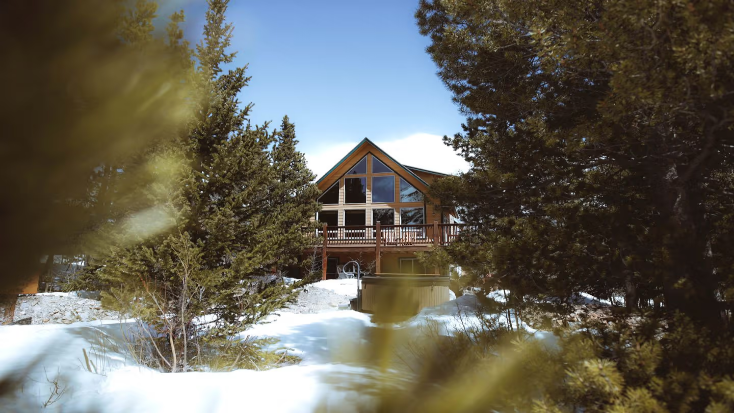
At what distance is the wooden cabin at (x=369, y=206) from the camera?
69.8ft

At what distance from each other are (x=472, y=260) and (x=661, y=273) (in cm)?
271

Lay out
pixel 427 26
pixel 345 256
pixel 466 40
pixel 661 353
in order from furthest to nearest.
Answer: pixel 345 256 → pixel 427 26 → pixel 466 40 → pixel 661 353

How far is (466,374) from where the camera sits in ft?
16.6

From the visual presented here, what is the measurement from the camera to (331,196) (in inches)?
933

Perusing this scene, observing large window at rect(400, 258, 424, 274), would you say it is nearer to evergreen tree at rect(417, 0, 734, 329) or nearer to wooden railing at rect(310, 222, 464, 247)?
wooden railing at rect(310, 222, 464, 247)

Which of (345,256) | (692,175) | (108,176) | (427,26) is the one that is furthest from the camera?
(345,256)

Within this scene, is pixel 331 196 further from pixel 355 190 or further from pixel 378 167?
pixel 378 167

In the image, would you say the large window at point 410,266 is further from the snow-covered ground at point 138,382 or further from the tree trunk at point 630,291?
the tree trunk at point 630,291

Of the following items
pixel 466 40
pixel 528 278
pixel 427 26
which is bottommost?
pixel 528 278

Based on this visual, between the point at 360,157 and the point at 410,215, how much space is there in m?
4.25

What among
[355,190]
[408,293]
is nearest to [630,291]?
[408,293]

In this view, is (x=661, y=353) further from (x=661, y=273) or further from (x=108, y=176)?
(x=108, y=176)

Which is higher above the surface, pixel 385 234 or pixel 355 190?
pixel 355 190

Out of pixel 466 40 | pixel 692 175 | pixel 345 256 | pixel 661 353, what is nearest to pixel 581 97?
pixel 692 175
